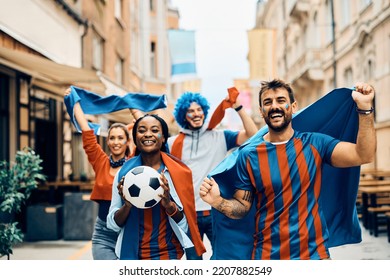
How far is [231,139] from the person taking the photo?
12.2 feet

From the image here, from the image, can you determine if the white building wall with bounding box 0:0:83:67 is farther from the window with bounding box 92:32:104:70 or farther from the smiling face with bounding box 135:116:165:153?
the smiling face with bounding box 135:116:165:153

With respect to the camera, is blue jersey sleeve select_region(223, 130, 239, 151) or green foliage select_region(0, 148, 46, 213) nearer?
blue jersey sleeve select_region(223, 130, 239, 151)

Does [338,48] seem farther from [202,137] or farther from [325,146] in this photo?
[325,146]

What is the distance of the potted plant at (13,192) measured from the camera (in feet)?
14.5

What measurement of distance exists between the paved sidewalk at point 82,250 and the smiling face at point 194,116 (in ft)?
6.06

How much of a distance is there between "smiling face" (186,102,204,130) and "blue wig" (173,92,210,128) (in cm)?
4

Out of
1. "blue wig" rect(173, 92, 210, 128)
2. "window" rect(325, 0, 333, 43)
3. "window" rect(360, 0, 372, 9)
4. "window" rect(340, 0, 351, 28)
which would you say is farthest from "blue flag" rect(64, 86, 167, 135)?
"window" rect(325, 0, 333, 43)

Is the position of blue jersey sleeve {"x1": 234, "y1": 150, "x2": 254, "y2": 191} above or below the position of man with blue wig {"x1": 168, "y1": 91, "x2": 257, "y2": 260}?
below

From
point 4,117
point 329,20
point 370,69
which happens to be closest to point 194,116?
point 370,69

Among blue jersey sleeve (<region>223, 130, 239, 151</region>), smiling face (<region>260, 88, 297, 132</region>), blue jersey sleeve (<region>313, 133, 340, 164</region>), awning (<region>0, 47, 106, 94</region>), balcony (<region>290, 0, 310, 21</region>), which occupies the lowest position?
blue jersey sleeve (<region>313, 133, 340, 164</region>)

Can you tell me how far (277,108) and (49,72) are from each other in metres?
4.80

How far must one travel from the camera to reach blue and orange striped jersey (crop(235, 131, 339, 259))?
7.91ft

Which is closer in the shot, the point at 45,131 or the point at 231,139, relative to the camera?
the point at 231,139

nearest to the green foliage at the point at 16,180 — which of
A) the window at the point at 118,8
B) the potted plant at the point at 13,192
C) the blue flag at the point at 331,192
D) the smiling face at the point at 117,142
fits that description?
the potted plant at the point at 13,192
